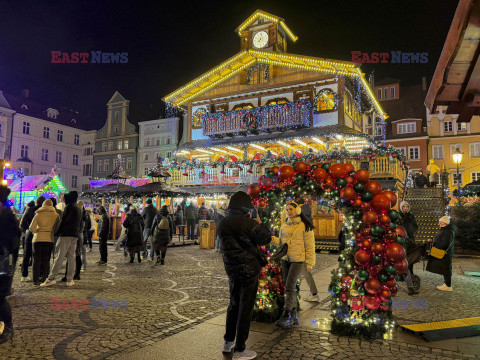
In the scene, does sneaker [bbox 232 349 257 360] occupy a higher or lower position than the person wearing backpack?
lower

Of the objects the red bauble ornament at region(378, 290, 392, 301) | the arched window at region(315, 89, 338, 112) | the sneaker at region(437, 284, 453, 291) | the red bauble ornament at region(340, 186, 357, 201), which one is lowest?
the sneaker at region(437, 284, 453, 291)

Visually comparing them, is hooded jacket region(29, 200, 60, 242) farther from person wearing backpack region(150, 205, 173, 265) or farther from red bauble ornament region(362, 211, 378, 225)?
red bauble ornament region(362, 211, 378, 225)

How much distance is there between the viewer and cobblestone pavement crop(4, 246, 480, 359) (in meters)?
4.36

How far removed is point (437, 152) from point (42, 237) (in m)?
40.5

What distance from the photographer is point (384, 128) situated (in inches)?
1558

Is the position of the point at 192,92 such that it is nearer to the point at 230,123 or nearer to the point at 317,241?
the point at 230,123

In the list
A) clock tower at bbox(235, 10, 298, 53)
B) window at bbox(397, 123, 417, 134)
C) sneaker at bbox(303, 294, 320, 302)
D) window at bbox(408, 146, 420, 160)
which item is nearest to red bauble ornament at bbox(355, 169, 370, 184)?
sneaker at bbox(303, 294, 320, 302)

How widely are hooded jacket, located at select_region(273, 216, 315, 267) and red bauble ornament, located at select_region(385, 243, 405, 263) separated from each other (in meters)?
1.21

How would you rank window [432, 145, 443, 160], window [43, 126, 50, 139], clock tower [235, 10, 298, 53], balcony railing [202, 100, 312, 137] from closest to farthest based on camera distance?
balcony railing [202, 100, 312, 137], clock tower [235, 10, 298, 53], window [432, 145, 443, 160], window [43, 126, 50, 139]

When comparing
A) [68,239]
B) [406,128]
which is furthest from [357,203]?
[406,128]

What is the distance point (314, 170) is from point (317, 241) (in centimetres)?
1132

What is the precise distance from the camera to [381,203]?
5.11 meters

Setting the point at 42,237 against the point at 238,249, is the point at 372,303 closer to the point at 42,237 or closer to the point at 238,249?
the point at 238,249

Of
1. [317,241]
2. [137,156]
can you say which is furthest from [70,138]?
[317,241]
